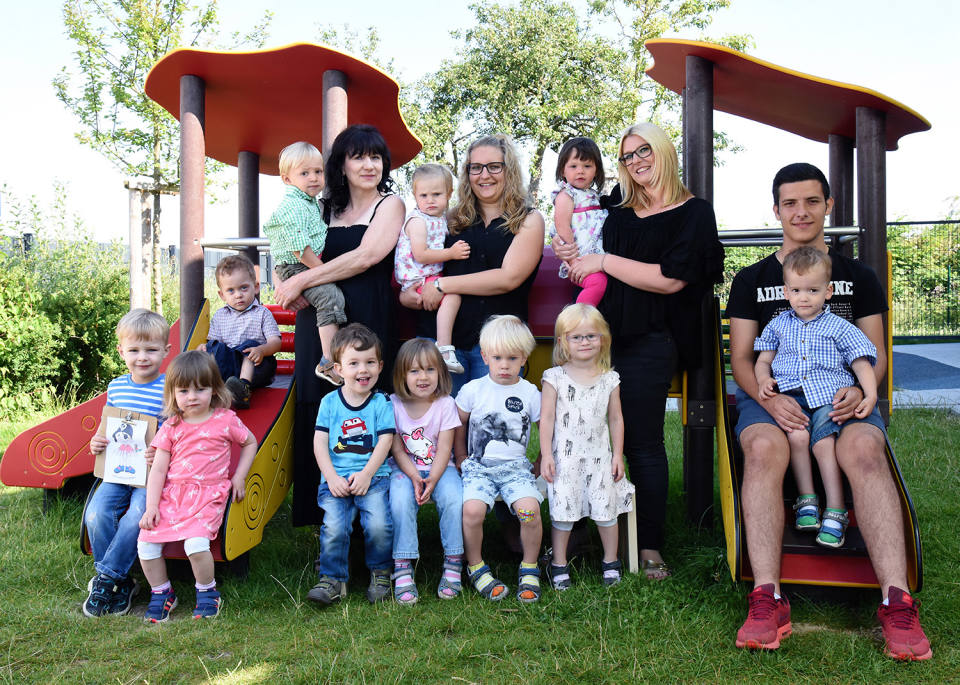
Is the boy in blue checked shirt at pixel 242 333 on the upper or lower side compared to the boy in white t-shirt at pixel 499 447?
upper

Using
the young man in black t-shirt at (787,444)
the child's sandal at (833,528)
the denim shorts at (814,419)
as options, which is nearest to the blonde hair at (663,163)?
the young man in black t-shirt at (787,444)

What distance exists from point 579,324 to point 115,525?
2415 mm

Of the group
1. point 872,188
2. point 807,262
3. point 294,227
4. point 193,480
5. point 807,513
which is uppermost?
point 872,188

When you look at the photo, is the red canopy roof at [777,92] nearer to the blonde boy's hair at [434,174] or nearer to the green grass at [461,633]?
the blonde boy's hair at [434,174]

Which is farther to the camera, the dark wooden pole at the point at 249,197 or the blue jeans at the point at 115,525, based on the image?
the dark wooden pole at the point at 249,197

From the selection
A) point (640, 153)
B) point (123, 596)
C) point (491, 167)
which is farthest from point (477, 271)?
point (123, 596)

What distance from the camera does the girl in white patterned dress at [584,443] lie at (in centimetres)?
357

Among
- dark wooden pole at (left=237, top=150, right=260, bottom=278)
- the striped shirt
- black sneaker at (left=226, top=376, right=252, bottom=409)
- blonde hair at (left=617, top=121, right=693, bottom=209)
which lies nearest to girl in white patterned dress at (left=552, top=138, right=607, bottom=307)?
blonde hair at (left=617, top=121, right=693, bottom=209)

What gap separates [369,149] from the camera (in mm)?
3914

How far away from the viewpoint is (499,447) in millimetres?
3680

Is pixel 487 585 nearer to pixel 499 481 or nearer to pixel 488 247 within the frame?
pixel 499 481

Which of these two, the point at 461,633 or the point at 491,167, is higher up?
the point at 491,167

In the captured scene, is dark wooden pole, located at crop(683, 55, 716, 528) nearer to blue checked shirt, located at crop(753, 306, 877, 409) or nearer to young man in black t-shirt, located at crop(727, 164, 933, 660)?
young man in black t-shirt, located at crop(727, 164, 933, 660)

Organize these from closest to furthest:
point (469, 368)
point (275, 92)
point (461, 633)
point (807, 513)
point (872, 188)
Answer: point (461, 633), point (807, 513), point (469, 368), point (872, 188), point (275, 92)
